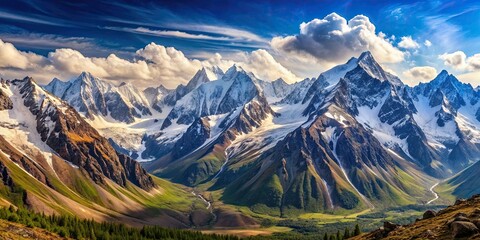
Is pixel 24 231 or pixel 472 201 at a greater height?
pixel 472 201

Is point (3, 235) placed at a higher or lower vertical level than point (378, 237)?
lower

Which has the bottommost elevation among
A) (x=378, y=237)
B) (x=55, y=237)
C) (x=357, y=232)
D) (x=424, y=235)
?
(x=55, y=237)

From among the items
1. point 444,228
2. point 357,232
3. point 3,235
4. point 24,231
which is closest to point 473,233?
point 444,228

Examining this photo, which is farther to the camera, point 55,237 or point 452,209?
point 55,237

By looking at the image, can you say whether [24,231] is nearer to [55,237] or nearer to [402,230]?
[55,237]

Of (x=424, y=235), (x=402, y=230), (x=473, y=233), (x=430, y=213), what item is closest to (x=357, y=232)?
(x=430, y=213)

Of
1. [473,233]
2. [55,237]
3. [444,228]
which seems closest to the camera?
[473,233]

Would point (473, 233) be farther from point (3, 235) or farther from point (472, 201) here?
point (3, 235)

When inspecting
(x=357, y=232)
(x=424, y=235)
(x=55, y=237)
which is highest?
(x=424, y=235)

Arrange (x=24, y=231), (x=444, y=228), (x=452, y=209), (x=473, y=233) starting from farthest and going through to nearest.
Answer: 1. (x=24, y=231)
2. (x=452, y=209)
3. (x=444, y=228)
4. (x=473, y=233)
